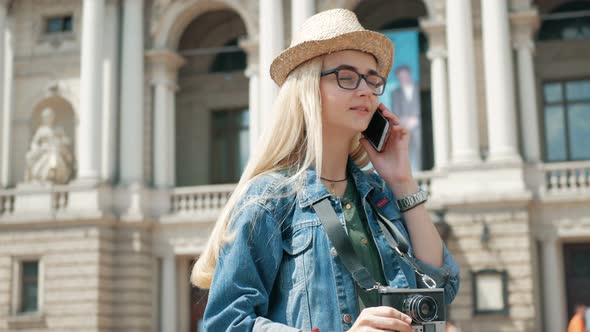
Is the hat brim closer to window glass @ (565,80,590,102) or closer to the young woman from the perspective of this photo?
the young woman

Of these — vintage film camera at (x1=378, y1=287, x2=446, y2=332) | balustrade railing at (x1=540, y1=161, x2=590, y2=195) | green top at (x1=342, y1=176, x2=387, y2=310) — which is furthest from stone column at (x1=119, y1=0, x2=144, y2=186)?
vintage film camera at (x1=378, y1=287, x2=446, y2=332)

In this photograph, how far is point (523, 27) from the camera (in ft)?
72.6

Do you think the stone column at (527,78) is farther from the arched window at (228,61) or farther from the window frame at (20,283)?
the window frame at (20,283)

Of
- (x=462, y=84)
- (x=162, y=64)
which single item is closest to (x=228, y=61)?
(x=162, y=64)

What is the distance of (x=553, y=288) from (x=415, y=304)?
19682 millimetres

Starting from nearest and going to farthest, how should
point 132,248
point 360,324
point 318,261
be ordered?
point 360,324
point 318,261
point 132,248

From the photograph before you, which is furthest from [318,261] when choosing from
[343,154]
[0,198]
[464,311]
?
[0,198]

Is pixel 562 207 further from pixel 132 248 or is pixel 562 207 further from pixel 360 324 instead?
pixel 360 324

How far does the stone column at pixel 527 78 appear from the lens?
71.7ft

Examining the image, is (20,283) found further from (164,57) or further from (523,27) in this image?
(523,27)

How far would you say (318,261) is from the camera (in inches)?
103

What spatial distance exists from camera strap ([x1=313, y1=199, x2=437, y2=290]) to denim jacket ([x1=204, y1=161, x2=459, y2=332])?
23mm

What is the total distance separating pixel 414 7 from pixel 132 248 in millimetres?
9861

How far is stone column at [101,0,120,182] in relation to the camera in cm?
2389
